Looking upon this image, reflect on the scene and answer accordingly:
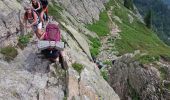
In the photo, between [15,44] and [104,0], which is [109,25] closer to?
[104,0]

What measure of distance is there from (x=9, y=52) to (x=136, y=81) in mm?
15242

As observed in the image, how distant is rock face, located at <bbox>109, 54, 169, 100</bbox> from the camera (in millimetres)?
37188

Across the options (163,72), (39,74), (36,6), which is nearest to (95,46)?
(163,72)

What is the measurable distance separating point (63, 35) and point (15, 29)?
404cm

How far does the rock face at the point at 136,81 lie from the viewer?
1464 inches

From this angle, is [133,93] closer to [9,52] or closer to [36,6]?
[36,6]

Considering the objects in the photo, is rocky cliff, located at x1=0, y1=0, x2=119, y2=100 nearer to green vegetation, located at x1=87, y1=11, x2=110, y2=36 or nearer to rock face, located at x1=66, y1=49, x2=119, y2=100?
rock face, located at x1=66, y1=49, x2=119, y2=100

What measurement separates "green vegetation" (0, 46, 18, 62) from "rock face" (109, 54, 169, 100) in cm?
1482

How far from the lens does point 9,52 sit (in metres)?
26.5

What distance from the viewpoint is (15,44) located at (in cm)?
2744

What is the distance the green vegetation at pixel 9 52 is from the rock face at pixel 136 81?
48.6ft

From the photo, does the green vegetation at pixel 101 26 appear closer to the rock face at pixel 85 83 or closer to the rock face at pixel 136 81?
the rock face at pixel 136 81

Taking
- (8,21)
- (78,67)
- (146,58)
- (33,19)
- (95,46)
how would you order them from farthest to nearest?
1. (95,46)
2. (146,58)
3. (8,21)
4. (33,19)
5. (78,67)

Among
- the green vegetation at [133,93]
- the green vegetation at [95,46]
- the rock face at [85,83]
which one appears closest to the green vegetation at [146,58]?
the green vegetation at [133,93]
